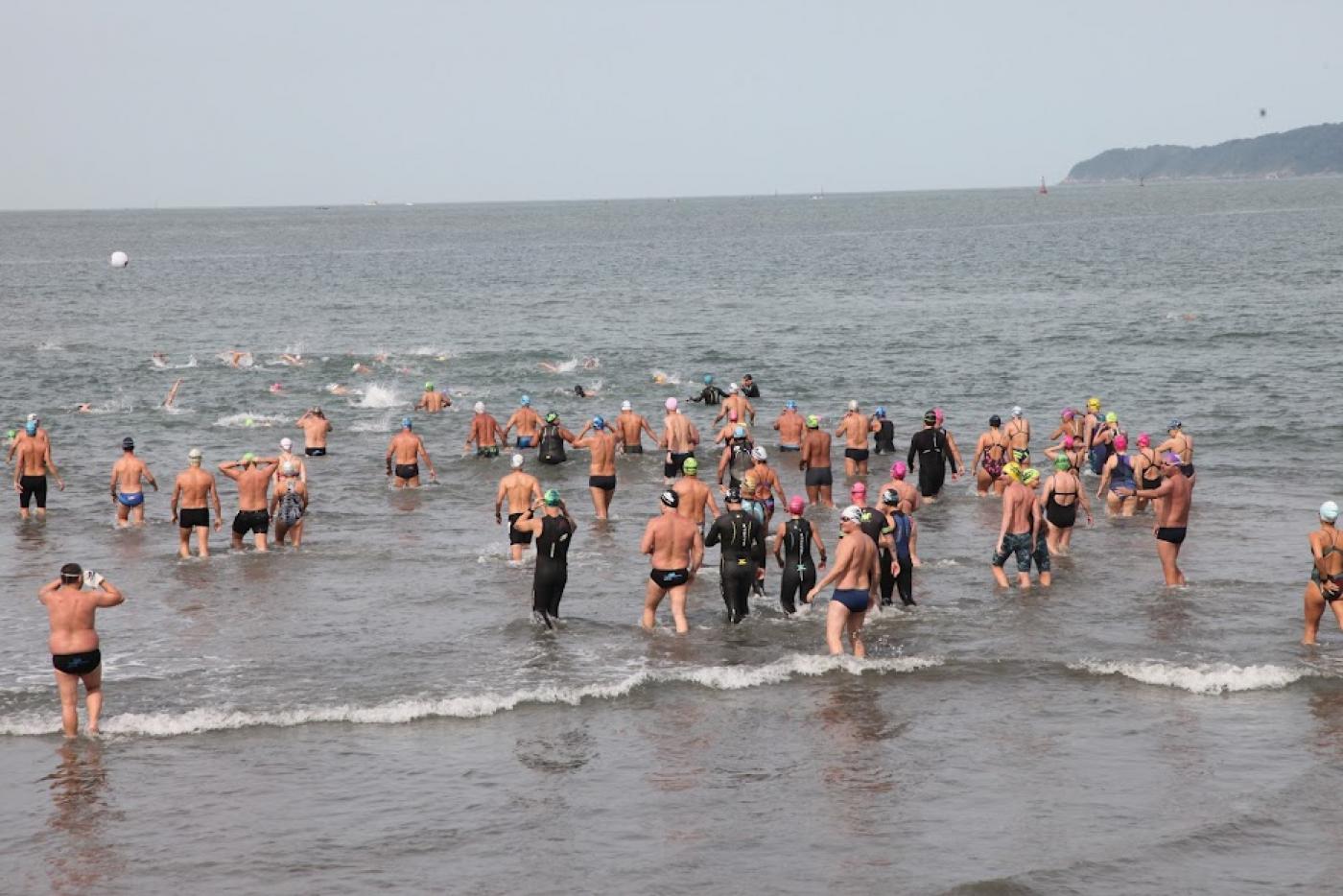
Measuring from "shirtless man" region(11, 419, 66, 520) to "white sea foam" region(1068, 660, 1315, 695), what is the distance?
15.9m

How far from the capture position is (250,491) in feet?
64.0

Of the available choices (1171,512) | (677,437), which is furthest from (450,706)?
(677,437)

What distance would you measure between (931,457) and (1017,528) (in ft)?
18.8

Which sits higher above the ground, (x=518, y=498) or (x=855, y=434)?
(x=855, y=434)

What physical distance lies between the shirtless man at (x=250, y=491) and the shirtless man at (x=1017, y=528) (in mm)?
9381

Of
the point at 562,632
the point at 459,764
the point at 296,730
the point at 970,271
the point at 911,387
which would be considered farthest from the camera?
the point at 970,271

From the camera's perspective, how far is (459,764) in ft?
40.5

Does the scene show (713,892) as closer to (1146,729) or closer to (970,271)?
(1146,729)

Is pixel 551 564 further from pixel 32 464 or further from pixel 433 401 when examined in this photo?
pixel 433 401

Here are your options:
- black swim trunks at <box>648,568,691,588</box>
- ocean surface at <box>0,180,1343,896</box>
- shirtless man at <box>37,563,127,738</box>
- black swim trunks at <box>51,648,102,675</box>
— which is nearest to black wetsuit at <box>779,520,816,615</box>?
ocean surface at <box>0,180,1343,896</box>

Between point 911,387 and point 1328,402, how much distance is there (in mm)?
10656

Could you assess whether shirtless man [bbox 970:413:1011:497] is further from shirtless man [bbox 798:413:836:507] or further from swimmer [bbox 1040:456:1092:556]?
swimmer [bbox 1040:456:1092:556]

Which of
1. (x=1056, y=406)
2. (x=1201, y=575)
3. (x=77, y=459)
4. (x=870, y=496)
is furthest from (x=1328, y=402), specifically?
(x=77, y=459)

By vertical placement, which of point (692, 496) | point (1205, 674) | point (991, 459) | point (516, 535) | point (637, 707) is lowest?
point (637, 707)
